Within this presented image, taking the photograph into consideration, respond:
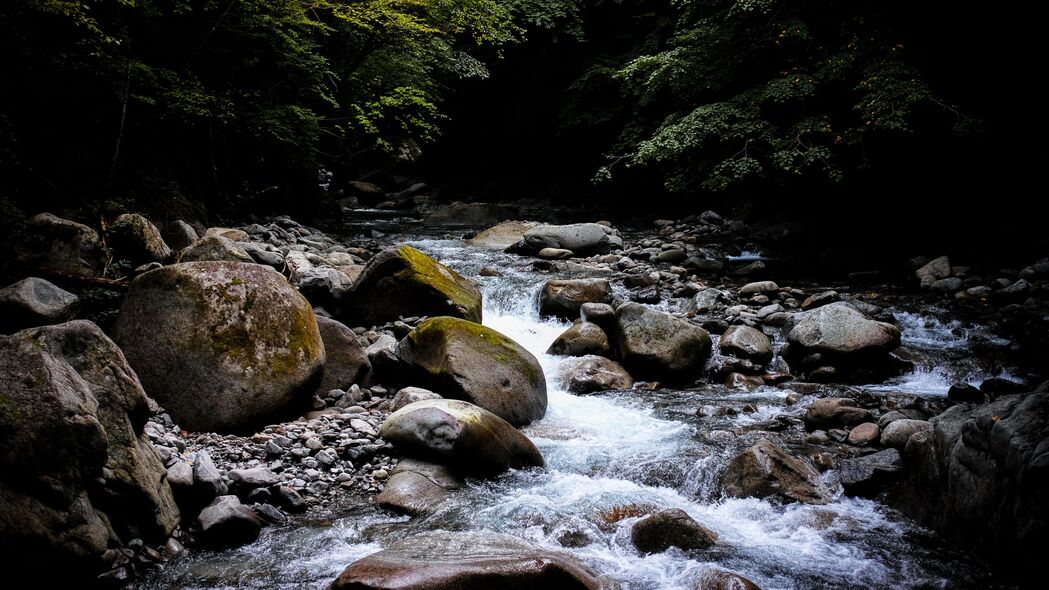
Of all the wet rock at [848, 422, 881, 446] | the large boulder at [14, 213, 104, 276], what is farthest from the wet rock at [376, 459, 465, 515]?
the large boulder at [14, 213, 104, 276]

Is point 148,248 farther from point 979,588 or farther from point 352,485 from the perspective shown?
point 979,588

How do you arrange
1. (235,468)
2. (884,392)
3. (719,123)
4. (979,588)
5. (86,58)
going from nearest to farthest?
(979,588) → (235,468) → (884,392) → (86,58) → (719,123)

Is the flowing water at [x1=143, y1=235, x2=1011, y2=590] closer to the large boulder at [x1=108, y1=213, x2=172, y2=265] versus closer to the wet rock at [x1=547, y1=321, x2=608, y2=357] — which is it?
the wet rock at [x1=547, y1=321, x2=608, y2=357]

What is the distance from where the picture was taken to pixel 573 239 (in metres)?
13.8

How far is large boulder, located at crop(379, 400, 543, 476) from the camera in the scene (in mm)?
4766

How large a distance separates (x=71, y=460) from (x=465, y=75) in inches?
636

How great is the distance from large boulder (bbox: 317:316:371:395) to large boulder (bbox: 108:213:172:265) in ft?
8.86

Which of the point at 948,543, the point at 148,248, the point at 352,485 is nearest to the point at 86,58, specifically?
the point at 148,248

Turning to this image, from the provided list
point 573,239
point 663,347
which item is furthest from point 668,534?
point 573,239

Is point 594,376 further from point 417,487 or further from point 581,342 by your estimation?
point 417,487

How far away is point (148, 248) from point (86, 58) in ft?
10.8

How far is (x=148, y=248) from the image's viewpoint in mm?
7348

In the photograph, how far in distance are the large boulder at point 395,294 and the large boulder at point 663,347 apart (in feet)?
7.62

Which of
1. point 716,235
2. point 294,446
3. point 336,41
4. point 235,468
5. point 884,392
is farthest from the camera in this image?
point 716,235
